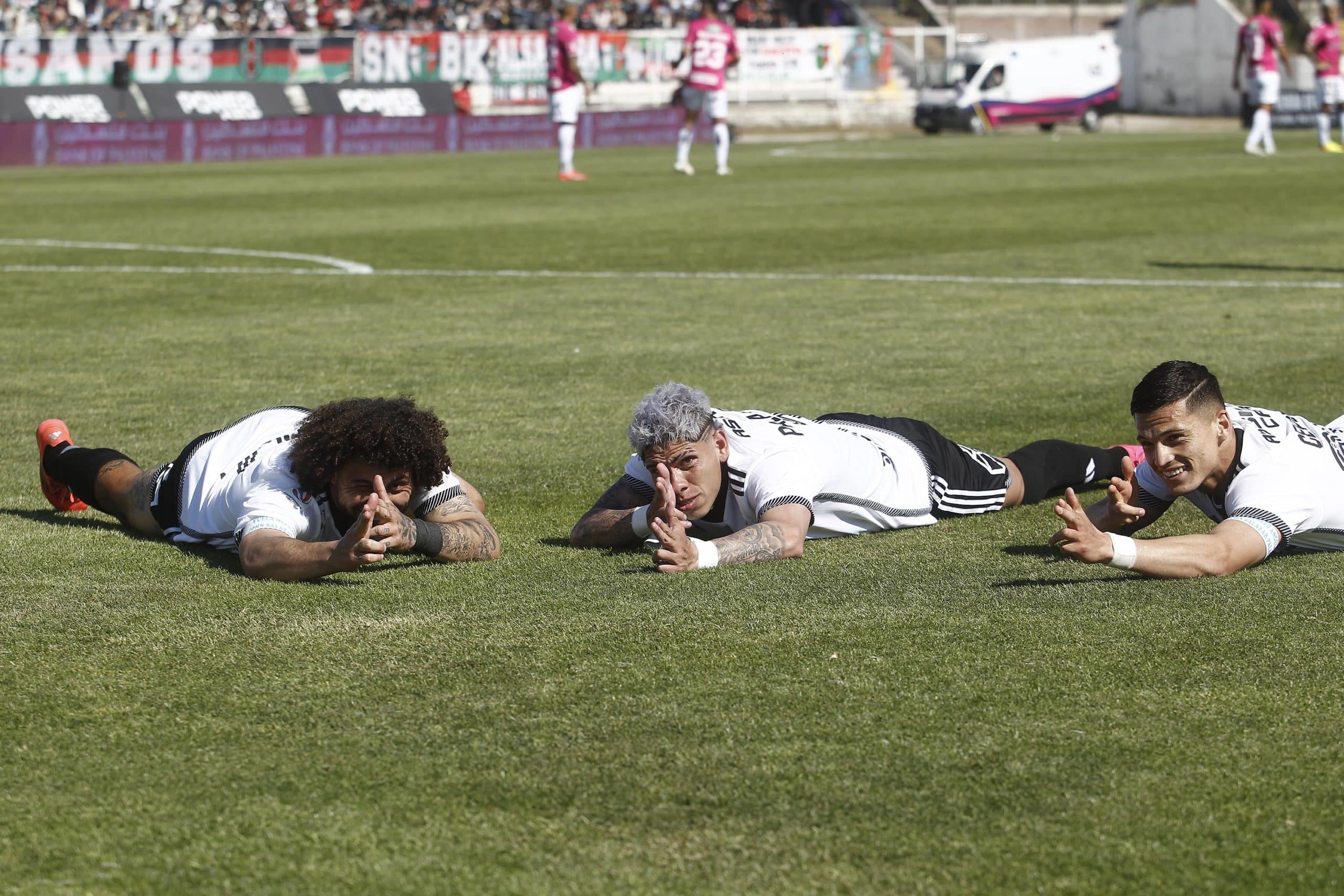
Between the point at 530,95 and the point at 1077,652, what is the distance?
142 feet

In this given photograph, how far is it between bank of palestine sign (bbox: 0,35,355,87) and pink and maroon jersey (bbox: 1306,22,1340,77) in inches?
891

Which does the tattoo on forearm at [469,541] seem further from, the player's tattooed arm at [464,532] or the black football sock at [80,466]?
the black football sock at [80,466]

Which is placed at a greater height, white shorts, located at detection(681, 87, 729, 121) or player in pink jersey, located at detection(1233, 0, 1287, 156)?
player in pink jersey, located at detection(1233, 0, 1287, 156)

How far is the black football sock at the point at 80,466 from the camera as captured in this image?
250 inches

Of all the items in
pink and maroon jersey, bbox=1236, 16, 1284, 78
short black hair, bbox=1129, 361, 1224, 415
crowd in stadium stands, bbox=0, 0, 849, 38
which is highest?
crowd in stadium stands, bbox=0, 0, 849, 38

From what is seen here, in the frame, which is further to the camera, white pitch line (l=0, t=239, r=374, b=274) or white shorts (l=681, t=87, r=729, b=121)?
white shorts (l=681, t=87, r=729, b=121)

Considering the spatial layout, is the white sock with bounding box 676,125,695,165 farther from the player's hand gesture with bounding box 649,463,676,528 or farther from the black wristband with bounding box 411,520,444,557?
the black wristband with bounding box 411,520,444,557

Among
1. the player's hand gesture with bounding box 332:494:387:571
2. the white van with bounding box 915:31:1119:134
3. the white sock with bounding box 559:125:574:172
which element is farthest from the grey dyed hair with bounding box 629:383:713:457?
the white van with bounding box 915:31:1119:134

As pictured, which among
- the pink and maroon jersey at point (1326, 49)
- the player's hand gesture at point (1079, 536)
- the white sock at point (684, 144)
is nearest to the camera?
the player's hand gesture at point (1079, 536)

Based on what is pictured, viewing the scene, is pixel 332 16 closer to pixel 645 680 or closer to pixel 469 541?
pixel 469 541

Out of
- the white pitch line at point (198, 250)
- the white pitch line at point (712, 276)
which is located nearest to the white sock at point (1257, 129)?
the white pitch line at point (712, 276)

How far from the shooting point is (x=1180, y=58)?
54875 mm

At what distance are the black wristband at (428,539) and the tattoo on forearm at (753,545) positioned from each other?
875 millimetres

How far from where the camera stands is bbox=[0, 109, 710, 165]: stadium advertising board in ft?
110
